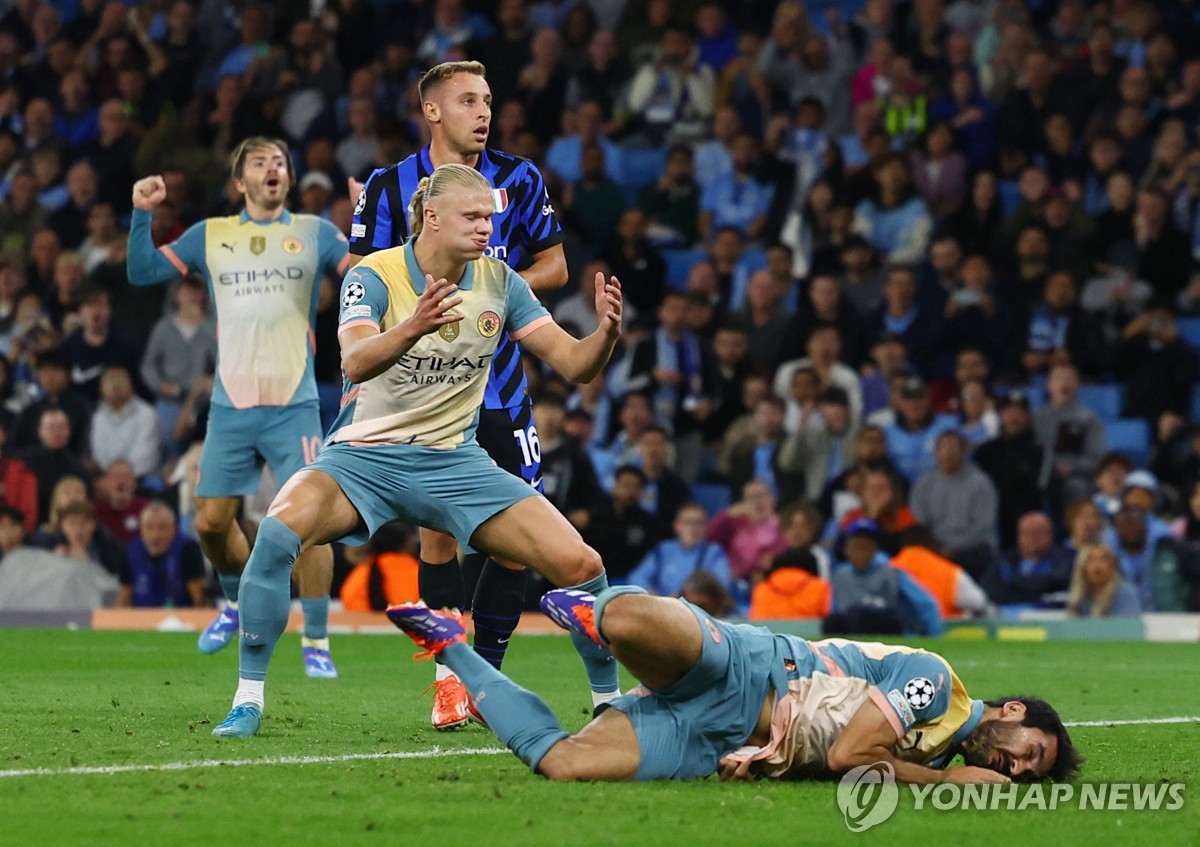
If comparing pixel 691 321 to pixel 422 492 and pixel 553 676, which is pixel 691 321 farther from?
pixel 422 492

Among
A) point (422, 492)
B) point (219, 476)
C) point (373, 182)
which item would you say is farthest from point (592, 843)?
point (219, 476)

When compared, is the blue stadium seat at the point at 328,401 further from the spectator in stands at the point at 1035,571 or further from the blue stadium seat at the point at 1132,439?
the blue stadium seat at the point at 1132,439

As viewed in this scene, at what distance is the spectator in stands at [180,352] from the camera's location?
1819 cm

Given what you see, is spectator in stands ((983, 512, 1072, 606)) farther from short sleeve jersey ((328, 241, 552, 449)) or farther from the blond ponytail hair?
the blond ponytail hair

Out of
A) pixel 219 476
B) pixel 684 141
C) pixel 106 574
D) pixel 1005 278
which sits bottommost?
pixel 106 574

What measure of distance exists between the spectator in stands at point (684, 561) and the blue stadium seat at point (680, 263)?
4.18m

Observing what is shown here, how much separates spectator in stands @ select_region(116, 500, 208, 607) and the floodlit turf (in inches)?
222

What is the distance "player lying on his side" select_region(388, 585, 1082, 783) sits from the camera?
6020mm

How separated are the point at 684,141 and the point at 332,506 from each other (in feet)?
45.0

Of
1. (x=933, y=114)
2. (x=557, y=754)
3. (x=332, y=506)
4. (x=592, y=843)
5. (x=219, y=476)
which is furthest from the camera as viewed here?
(x=933, y=114)

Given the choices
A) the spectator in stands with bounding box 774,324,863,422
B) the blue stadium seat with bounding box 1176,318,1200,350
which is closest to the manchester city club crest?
the spectator in stands with bounding box 774,324,863,422

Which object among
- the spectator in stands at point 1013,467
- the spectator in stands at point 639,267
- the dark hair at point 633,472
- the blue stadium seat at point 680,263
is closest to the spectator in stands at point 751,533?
the dark hair at point 633,472

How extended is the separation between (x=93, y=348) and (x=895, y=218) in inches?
296

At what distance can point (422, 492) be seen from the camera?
7.08 metres
